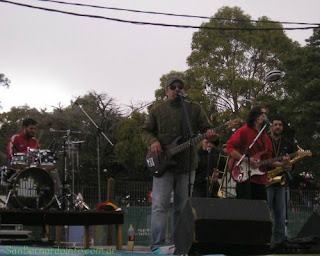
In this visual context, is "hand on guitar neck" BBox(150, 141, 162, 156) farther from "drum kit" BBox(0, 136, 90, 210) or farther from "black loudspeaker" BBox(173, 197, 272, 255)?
"drum kit" BBox(0, 136, 90, 210)

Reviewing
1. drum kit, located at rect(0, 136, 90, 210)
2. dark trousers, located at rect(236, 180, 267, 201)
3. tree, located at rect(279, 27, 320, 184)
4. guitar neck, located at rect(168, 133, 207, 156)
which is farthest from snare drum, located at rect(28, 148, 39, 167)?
tree, located at rect(279, 27, 320, 184)

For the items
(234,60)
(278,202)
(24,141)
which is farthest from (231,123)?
(234,60)

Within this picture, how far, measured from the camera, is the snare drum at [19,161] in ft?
28.9

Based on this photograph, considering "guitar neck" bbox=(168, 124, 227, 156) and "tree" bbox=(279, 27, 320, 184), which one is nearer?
"guitar neck" bbox=(168, 124, 227, 156)

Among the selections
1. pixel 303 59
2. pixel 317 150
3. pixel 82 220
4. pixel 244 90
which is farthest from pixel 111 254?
pixel 244 90

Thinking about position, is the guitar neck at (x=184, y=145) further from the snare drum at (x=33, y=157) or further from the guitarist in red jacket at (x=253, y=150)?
the snare drum at (x=33, y=157)

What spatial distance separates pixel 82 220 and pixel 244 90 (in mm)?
29022

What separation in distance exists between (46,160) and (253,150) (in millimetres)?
3669

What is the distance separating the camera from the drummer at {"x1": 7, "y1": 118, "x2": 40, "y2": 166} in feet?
30.5

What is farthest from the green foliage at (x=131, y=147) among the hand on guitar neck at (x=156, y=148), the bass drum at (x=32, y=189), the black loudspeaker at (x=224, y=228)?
→ the black loudspeaker at (x=224, y=228)

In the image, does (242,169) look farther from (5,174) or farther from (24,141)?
(24,141)

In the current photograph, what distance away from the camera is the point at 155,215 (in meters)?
6.20

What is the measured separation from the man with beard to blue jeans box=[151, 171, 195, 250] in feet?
5.76

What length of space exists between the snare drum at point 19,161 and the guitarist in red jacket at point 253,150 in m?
3.49
